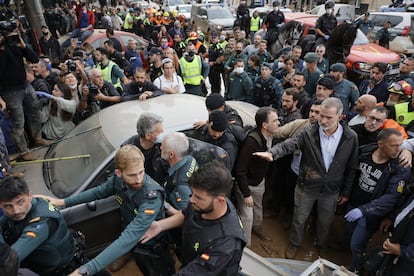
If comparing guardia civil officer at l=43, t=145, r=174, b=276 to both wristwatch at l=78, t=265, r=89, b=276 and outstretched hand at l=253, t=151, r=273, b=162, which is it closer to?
wristwatch at l=78, t=265, r=89, b=276

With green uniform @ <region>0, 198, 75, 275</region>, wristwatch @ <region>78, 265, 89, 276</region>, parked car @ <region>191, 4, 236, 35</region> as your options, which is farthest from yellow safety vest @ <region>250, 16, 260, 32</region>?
wristwatch @ <region>78, 265, 89, 276</region>

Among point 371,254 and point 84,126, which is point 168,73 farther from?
point 371,254

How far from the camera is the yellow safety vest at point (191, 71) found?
20.2 ft

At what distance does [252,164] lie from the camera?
3371 mm

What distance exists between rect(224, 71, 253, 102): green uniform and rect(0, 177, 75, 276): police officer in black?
4.13 m

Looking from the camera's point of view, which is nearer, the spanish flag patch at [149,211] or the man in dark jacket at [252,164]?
the spanish flag patch at [149,211]

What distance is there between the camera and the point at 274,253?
12.3ft

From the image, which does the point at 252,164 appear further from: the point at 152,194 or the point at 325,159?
the point at 152,194

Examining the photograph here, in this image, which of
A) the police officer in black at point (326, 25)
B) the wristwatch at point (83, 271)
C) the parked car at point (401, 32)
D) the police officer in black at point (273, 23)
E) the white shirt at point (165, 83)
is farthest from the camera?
the parked car at point (401, 32)

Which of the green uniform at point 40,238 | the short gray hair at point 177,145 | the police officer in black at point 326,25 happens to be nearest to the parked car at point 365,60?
the police officer in black at point 326,25

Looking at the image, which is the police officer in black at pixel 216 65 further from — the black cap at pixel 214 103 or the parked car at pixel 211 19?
the parked car at pixel 211 19

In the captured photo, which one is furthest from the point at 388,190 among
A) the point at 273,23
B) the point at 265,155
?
the point at 273,23

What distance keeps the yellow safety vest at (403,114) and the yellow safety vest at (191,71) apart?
11.7 feet

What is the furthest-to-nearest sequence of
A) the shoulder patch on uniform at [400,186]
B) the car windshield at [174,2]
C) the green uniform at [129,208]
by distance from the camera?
the car windshield at [174,2] < the shoulder patch on uniform at [400,186] < the green uniform at [129,208]
